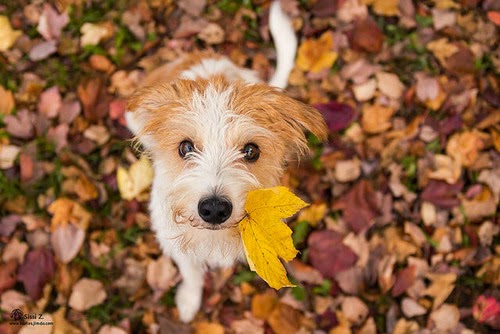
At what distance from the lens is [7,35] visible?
138 inches

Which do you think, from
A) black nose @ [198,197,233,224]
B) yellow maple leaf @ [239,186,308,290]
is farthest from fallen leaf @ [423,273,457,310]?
black nose @ [198,197,233,224]

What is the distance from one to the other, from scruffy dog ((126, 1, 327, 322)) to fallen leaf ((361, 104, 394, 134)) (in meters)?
1.23

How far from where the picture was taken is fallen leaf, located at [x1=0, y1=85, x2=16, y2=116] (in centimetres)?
334

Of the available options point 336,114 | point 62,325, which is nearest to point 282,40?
point 336,114

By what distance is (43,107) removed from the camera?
133 inches

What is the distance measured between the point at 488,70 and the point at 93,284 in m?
3.46

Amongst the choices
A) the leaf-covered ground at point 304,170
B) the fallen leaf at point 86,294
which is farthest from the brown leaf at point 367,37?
the fallen leaf at point 86,294

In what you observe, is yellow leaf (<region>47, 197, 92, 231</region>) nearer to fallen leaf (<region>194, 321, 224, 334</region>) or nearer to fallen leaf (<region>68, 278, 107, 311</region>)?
fallen leaf (<region>68, 278, 107, 311</region>)

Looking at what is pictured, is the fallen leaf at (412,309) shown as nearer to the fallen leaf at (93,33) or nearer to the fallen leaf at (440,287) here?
the fallen leaf at (440,287)

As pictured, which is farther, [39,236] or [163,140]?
[39,236]

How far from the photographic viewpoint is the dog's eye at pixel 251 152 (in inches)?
84.7

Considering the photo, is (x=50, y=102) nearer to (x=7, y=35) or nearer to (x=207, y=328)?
(x=7, y=35)

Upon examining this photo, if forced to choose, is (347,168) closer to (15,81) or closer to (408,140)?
(408,140)

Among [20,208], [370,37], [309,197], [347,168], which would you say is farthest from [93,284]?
[370,37]
